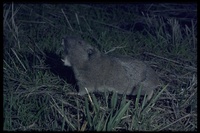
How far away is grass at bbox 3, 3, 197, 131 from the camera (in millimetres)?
3729

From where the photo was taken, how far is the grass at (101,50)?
12.2 ft

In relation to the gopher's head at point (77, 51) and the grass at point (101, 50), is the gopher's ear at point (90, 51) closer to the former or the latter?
the gopher's head at point (77, 51)

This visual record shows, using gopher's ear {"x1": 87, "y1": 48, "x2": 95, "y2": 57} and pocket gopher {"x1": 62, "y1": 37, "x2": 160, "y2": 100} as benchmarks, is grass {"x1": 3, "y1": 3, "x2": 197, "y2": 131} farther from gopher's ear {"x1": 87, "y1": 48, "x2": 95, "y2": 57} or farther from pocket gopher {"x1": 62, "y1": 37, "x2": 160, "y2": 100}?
gopher's ear {"x1": 87, "y1": 48, "x2": 95, "y2": 57}

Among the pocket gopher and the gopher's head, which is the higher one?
the gopher's head

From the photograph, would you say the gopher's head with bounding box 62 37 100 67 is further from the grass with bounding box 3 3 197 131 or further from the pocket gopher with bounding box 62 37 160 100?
the grass with bounding box 3 3 197 131

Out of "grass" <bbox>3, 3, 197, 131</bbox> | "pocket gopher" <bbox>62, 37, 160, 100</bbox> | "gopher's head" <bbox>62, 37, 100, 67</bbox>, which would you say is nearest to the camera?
"grass" <bbox>3, 3, 197, 131</bbox>

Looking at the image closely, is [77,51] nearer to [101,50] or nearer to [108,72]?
[108,72]

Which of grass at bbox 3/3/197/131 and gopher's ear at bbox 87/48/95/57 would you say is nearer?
grass at bbox 3/3/197/131

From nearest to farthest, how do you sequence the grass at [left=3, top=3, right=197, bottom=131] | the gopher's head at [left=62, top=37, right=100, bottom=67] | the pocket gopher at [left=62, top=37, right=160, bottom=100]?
the grass at [left=3, top=3, right=197, bottom=131], the gopher's head at [left=62, top=37, right=100, bottom=67], the pocket gopher at [left=62, top=37, right=160, bottom=100]

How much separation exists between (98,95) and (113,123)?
0.93 metres

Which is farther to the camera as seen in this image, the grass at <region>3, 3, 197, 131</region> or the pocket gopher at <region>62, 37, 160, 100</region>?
the pocket gopher at <region>62, 37, 160, 100</region>

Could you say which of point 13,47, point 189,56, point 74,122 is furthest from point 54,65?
point 189,56

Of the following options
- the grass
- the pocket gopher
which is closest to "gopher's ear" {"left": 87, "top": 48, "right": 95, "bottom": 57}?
the pocket gopher

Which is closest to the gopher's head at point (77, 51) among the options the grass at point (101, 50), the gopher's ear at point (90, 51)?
the gopher's ear at point (90, 51)
